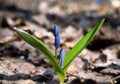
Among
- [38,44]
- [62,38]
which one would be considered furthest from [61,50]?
[62,38]

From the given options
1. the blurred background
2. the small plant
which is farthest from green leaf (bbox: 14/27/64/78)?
the blurred background

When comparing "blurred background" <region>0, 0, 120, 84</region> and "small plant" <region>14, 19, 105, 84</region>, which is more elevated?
"small plant" <region>14, 19, 105, 84</region>

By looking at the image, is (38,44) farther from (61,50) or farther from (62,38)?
(62,38)

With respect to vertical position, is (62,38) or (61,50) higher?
(61,50)

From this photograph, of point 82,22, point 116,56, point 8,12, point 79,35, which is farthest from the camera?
point 8,12

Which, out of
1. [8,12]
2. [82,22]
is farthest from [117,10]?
[8,12]

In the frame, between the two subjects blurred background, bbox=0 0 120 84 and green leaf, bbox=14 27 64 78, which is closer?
green leaf, bbox=14 27 64 78

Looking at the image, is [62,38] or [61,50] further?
[62,38]

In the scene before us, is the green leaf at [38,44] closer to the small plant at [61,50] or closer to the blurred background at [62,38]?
the small plant at [61,50]

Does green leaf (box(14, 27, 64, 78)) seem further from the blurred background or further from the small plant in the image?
the blurred background

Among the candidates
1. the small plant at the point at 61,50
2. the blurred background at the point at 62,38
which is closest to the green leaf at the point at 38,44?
the small plant at the point at 61,50

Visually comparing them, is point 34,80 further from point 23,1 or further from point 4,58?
point 23,1
